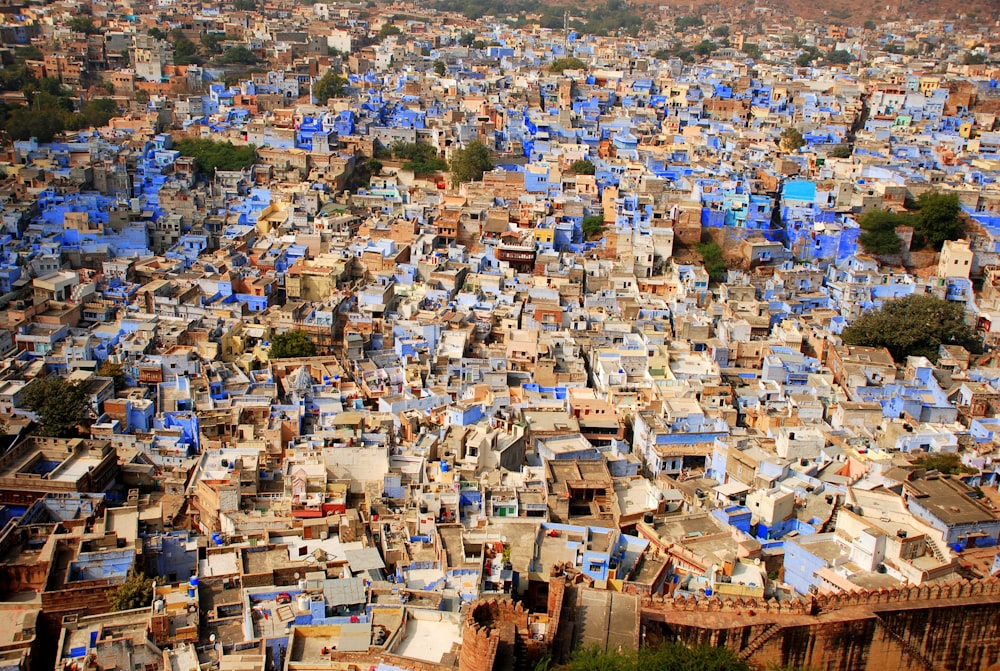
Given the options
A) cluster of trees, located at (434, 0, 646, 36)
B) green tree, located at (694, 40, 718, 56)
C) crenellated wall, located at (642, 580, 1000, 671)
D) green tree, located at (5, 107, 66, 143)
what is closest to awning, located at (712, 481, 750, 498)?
crenellated wall, located at (642, 580, 1000, 671)

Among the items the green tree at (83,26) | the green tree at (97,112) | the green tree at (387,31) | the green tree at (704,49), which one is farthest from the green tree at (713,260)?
the green tree at (387,31)

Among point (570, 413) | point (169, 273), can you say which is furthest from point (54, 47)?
point (570, 413)

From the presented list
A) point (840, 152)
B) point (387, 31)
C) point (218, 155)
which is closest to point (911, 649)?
point (840, 152)

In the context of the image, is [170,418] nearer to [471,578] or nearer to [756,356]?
[471,578]

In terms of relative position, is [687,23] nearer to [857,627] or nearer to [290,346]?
[290,346]

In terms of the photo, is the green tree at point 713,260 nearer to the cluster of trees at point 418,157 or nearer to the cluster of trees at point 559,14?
the cluster of trees at point 418,157
